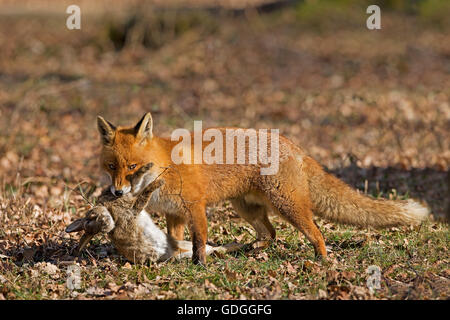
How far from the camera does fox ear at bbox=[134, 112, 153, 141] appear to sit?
18.6ft

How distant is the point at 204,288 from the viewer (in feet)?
16.7

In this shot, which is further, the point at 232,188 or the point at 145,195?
the point at 232,188

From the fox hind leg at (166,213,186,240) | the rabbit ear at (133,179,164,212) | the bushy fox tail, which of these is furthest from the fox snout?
the bushy fox tail

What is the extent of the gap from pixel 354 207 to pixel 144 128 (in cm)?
240

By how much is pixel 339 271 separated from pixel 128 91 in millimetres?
10166

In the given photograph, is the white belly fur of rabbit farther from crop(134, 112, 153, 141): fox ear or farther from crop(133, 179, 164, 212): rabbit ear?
crop(134, 112, 153, 141): fox ear

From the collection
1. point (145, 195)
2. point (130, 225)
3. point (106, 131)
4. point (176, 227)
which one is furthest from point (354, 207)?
point (106, 131)

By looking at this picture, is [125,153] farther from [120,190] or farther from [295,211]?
[295,211]

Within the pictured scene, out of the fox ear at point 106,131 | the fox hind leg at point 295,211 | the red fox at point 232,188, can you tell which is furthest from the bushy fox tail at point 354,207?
the fox ear at point 106,131

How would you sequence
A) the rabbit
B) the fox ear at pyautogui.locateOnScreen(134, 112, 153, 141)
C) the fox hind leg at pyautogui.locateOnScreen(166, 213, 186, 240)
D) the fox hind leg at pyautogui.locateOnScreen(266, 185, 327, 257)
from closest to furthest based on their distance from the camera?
1. the rabbit
2. the fox ear at pyautogui.locateOnScreen(134, 112, 153, 141)
3. the fox hind leg at pyautogui.locateOnScreen(266, 185, 327, 257)
4. the fox hind leg at pyautogui.locateOnScreen(166, 213, 186, 240)

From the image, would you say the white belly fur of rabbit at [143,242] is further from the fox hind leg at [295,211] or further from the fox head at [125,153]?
the fox hind leg at [295,211]

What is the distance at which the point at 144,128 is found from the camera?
5.73 metres

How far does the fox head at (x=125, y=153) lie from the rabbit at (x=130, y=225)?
68 millimetres
